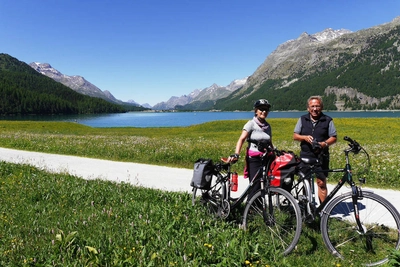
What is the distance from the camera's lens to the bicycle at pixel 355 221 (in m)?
4.88

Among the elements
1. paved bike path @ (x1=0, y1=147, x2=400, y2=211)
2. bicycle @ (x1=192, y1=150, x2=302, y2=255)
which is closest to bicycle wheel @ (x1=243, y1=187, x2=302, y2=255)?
bicycle @ (x1=192, y1=150, x2=302, y2=255)

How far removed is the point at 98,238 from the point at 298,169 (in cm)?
418

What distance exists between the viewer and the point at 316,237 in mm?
5902

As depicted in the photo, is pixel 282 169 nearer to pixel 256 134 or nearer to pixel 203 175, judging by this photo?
pixel 256 134

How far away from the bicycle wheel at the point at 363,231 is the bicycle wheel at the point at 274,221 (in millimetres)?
607

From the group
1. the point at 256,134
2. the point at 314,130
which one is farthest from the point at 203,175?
the point at 314,130

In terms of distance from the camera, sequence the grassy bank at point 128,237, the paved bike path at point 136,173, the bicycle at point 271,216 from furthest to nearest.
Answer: the paved bike path at point 136,173 → the bicycle at point 271,216 → the grassy bank at point 128,237

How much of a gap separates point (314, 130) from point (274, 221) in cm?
239

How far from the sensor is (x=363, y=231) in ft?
17.3

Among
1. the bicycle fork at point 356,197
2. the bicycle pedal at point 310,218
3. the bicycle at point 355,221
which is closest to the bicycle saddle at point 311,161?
the bicycle at point 355,221

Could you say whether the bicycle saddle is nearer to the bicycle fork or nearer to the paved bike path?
the bicycle fork

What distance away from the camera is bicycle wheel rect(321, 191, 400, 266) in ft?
16.2

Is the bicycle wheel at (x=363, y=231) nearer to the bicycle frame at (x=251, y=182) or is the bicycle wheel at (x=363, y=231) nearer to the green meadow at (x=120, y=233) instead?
the green meadow at (x=120, y=233)

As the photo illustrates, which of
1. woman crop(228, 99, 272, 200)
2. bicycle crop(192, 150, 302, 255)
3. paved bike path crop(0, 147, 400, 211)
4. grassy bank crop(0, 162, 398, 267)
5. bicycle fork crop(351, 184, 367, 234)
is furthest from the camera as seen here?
paved bike path crop(0, 147, 400, 211)
